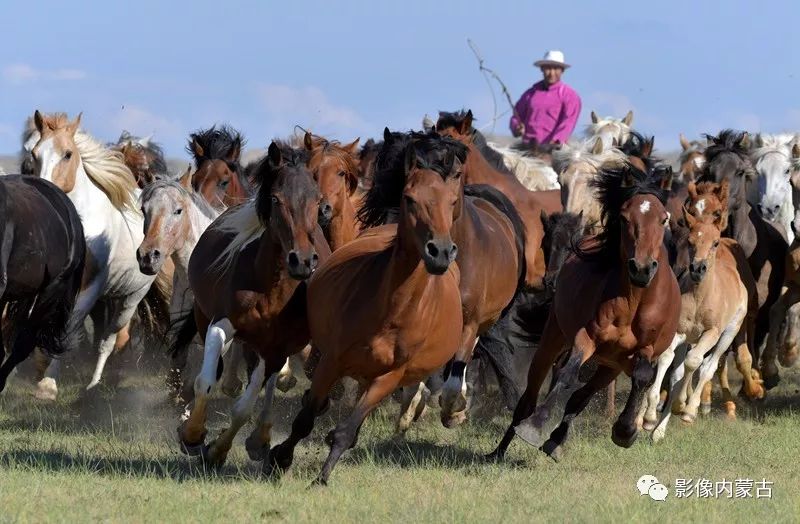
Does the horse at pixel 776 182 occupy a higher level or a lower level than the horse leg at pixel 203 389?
higher

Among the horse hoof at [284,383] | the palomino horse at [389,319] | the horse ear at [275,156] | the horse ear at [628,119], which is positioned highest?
the horse ear at [628,119]

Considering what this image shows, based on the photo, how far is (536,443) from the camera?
28.5 feet

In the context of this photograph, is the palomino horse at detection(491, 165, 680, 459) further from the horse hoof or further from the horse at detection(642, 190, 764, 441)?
the horse hoof

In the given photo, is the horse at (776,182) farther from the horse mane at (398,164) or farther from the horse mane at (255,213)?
the horse mane at (255,213)

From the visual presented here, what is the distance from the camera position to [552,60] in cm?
1666

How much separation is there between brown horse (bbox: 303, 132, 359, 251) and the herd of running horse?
0.02 meters

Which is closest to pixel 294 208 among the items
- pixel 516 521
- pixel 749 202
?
pixel 516 521

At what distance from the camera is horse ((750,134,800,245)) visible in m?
13.4

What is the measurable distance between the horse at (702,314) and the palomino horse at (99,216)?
Answer: 14.1ft

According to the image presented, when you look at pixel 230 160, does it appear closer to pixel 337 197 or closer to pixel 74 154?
pixel 74 154

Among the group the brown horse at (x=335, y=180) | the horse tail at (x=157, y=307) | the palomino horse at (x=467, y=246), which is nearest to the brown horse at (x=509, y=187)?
the palomino horse at (x=467, y=246)

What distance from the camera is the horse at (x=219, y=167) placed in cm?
1202

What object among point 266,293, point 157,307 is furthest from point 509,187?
point 266,293

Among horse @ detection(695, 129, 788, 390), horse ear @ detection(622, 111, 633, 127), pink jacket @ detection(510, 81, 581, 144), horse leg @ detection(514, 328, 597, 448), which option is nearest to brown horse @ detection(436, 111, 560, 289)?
horse @ detection(695, 129, 788, 390)
